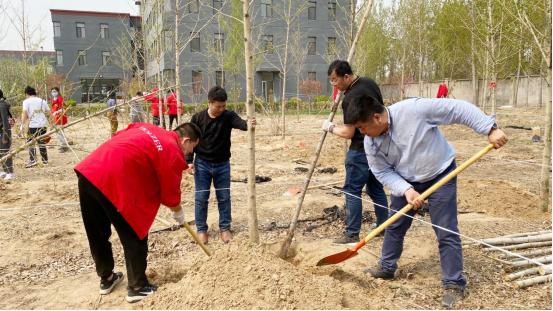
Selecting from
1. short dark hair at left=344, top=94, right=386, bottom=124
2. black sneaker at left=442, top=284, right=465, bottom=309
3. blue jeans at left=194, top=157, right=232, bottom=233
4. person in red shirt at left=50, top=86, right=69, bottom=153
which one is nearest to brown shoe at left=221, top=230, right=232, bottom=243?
blue jeans at left=194, top=157, right=232, bottom=233

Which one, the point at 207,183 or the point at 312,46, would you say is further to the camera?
the point at 312,46

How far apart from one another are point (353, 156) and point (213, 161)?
1.49 metres

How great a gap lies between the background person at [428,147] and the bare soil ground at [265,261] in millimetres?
376

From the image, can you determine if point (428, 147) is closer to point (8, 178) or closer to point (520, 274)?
point (520, 274)

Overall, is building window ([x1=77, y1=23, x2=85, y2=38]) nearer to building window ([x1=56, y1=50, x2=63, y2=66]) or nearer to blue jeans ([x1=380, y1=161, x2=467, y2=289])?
building window ([x1=56, y1=50, x2=63, y2=66])

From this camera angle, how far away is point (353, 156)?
12.5 feet

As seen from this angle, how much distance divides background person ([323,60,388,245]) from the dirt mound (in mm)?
1260

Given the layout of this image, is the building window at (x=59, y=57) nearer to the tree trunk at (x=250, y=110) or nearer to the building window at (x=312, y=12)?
the building window at (x=312, y=12)

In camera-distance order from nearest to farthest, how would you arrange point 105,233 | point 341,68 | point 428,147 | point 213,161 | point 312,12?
point 428,147
point 105,233
point 341,68
point 213,161
point 312,12

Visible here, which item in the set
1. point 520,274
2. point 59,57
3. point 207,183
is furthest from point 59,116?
point 59,57

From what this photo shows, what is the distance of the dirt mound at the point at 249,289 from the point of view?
7.95ft

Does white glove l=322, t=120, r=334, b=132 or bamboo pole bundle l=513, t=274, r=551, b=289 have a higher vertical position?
white glove l=322, t=120, r=334, b=132

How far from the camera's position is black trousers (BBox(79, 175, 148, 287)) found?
279cm

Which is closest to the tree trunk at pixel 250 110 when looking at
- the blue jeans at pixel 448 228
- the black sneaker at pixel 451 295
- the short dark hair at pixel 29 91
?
the blue jeans at pixel 448 228
